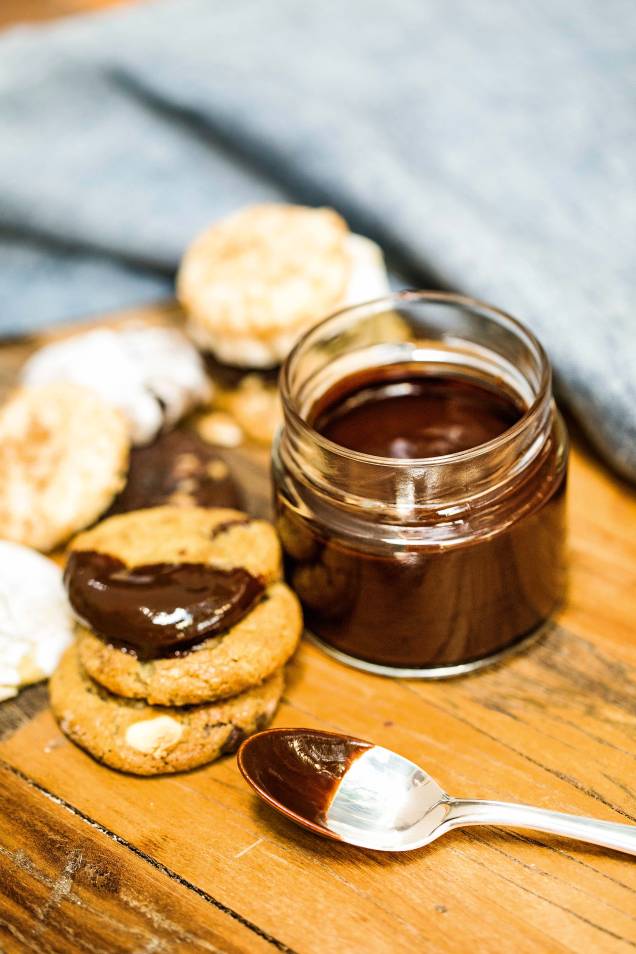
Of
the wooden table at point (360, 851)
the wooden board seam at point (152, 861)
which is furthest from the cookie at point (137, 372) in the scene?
the wooden board seam at point (152, 861)

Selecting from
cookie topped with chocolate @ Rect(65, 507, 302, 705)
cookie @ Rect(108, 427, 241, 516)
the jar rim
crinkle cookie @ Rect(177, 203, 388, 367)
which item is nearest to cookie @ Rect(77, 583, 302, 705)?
cookie topped with chocolate @ Rect(65, 507, 302, 705)

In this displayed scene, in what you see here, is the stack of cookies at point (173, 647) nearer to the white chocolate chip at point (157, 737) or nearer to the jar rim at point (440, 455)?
the white chocolate chip at point (157, 737)

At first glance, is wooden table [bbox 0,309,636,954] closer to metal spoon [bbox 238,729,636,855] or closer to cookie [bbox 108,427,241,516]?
metal spoon [bbox 238,729,636,855]

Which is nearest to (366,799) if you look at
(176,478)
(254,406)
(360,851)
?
(360,851)

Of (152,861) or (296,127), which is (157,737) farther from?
(296,127)

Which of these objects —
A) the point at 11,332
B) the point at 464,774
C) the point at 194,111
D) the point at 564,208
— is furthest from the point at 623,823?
the point at 194,111

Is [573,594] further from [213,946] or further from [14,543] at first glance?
[14,543]
